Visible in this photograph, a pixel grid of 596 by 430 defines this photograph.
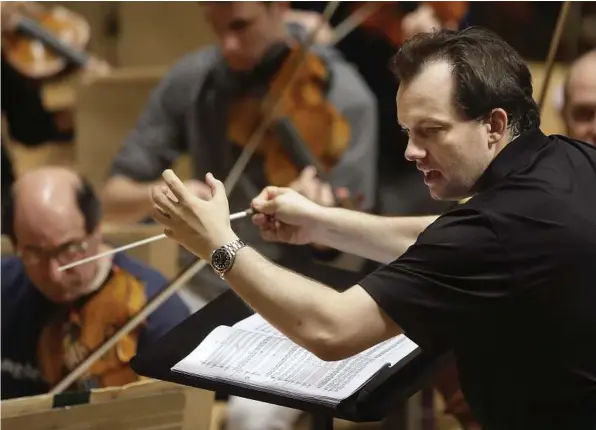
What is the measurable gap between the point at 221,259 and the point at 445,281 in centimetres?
24

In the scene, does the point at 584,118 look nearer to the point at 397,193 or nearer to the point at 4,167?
the point at 397,193

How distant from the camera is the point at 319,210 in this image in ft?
4.54

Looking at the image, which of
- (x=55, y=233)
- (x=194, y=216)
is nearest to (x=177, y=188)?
(x=194, y=216)

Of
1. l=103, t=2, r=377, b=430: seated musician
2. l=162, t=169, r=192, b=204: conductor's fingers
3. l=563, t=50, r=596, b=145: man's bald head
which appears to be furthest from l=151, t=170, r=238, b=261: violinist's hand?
l=103, t=2, r=377, b=430: seated musician

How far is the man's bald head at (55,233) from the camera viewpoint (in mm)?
1778

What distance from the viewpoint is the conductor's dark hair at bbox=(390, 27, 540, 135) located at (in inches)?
41.4

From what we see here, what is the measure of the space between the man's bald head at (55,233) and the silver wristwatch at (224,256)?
2.53 ft

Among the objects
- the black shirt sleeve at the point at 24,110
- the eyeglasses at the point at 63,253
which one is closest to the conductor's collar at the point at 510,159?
the eyeglasses at the point at 63,253

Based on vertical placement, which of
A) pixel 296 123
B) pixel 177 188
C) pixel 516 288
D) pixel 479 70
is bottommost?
pixel 516 288

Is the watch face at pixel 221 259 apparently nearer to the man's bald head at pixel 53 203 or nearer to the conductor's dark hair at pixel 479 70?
the conductor's dark hair at pixel 479 70

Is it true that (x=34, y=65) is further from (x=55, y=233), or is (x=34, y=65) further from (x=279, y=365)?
(x=279, y=365)

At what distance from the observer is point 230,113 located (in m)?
2.42

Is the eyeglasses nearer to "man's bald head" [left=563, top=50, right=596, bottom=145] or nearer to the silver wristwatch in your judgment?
the silver wristwatch

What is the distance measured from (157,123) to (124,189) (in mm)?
191
